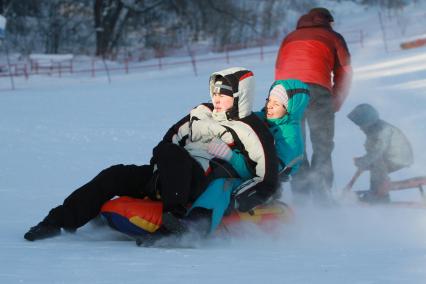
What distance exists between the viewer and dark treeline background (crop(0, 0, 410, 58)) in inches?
1366

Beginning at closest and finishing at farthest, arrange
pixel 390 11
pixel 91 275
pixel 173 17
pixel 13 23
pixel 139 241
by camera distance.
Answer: pixel 91 275
pixel 139 241
pixel 13 23
pixel 173 17
pixel 390 11

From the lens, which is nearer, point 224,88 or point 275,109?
point 224,88

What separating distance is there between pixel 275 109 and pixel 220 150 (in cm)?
60

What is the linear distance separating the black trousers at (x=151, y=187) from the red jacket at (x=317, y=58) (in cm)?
214

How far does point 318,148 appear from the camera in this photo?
6465mm

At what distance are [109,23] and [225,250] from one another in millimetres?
31587

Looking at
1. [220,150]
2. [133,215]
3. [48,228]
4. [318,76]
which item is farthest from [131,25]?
[48,228]

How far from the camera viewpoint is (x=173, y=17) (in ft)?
120

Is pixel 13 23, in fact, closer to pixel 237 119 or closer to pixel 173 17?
pixel 173 17

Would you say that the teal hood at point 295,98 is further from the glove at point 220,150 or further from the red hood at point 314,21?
the red hood at point 314,21

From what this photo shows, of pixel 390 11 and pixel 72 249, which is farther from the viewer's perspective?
pixel 390 11

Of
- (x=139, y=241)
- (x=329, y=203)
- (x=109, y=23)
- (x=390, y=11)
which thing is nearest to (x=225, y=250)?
(x=139, y=241)

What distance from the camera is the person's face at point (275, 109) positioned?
515cm

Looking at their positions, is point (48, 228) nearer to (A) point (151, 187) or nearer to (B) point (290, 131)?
(A) point (151, 187)
